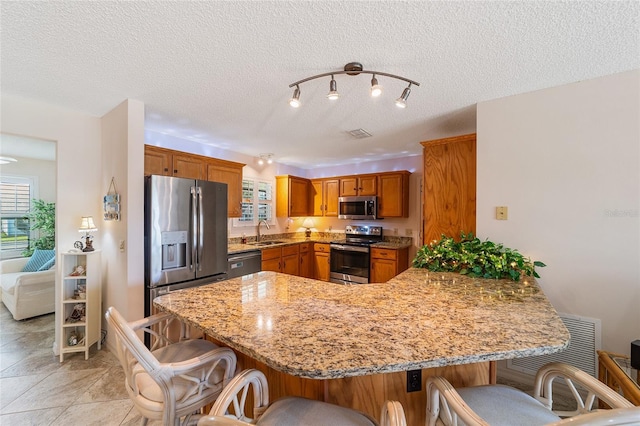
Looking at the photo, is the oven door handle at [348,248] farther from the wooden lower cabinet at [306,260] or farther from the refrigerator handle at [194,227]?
the refrigerator handle at [194,227]

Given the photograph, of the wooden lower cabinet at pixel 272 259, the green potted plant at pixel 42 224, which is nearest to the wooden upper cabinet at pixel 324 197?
the wooden lower cabinet at pixel 272 259

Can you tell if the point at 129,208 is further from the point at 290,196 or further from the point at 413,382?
the point at 290,196

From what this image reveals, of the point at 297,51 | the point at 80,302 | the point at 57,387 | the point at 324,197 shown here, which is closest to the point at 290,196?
the point at 324,197

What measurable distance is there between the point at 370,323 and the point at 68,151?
3269 mm

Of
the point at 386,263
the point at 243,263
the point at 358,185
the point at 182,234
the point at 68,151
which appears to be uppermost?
the point at 68,151

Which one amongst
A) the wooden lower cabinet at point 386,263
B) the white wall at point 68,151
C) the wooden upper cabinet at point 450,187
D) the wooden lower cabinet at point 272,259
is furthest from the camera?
the wooden lower cabinet at point 386,263

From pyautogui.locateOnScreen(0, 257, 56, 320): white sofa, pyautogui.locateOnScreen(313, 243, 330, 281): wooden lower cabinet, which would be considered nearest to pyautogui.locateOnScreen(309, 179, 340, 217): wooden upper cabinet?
pyautogui.locateOnScreen(313, 243, 330, 281): wooden lower cabinet

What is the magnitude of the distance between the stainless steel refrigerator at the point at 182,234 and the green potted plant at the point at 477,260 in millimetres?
2181

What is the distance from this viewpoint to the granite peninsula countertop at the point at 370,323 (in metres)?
0.87

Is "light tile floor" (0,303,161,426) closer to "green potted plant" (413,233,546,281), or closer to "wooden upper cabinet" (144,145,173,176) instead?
"wooden upper cabinet" (144,145,173,176)

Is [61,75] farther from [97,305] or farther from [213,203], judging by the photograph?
[97,305]

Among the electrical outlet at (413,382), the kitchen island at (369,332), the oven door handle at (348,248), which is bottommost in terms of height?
the electrical outlet at (413,382)

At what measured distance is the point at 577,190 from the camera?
6.46 ft

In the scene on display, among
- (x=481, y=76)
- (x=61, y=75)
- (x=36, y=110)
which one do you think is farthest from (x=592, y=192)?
(x=36, y=110)
